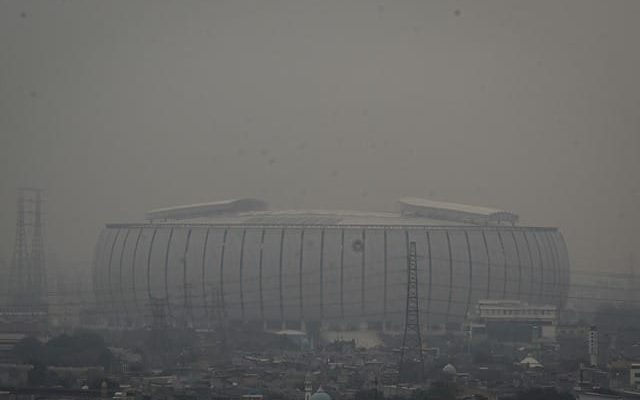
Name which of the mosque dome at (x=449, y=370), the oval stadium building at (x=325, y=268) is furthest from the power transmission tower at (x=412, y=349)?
the oval stadium building at (x=325, y=268)

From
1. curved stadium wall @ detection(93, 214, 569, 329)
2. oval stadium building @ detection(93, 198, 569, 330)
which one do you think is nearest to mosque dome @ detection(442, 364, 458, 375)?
oval stadium building @ detection(93, 198, 569, 330)

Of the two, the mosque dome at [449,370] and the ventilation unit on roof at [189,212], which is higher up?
the ventilation unit on roof at [189,212]

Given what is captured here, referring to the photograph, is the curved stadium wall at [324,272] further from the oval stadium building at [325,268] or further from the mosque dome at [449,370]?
the mosque dome at [449,370]

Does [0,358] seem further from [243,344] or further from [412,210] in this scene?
[412,210]

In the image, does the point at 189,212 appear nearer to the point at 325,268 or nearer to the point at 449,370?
the point at 325,268

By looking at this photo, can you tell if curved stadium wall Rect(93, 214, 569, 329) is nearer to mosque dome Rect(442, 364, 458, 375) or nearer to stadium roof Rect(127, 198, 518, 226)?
stadium roof Rect(127, 198, 518, 226)

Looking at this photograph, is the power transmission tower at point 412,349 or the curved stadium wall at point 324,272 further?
the curved stadium wall at point 324,272
